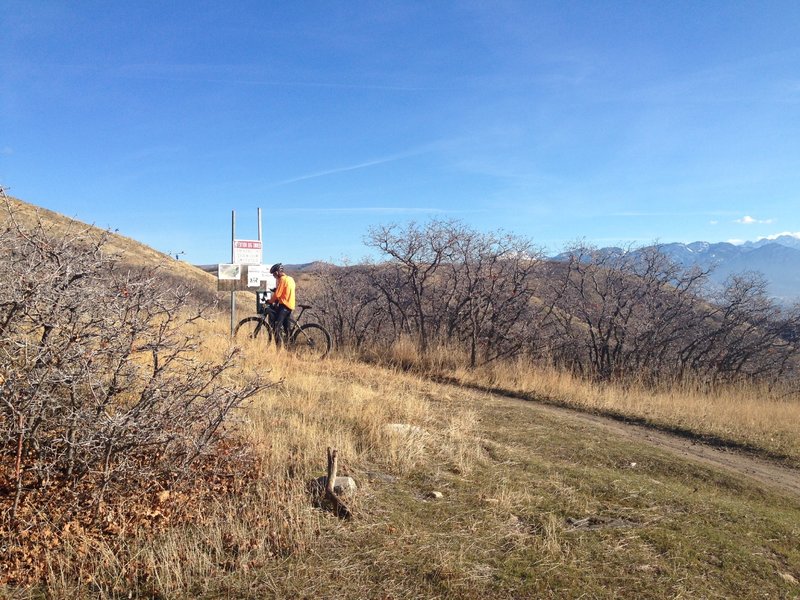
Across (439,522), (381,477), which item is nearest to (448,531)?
(439,522)

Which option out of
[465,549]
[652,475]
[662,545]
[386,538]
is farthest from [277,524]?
[652,475]

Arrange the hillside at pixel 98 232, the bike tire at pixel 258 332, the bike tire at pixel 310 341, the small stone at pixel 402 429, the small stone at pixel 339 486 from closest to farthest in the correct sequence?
the small stone at pixel 339 486 < the hillside at pixel 98 232 < the small stone at pixel 402 429 < the bike tire at pixel 258 332 < the bike tire at pixel 310 341

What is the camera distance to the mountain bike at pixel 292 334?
1098 centimetres

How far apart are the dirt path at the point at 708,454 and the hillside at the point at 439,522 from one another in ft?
0.16

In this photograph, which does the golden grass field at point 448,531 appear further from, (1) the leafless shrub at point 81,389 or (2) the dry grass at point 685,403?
(2) the dry grass at point 685,403

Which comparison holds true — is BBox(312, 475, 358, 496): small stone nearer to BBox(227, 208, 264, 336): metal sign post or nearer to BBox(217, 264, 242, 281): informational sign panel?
BBox(227, 208, 264, 336): metal sign post

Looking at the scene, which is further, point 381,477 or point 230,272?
point 230,272

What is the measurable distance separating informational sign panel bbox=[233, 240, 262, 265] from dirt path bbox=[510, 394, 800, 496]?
6916mm

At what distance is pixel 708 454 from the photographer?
683 cm

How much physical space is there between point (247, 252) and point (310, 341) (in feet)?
7.94

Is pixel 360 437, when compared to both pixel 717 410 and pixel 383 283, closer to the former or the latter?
pixel 717 410

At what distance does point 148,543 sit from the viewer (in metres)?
3.16

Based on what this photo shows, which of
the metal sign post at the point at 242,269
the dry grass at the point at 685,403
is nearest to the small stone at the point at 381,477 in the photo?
the dry grass at the point at 685,403

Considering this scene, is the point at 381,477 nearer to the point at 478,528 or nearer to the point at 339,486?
the point at 339,486
